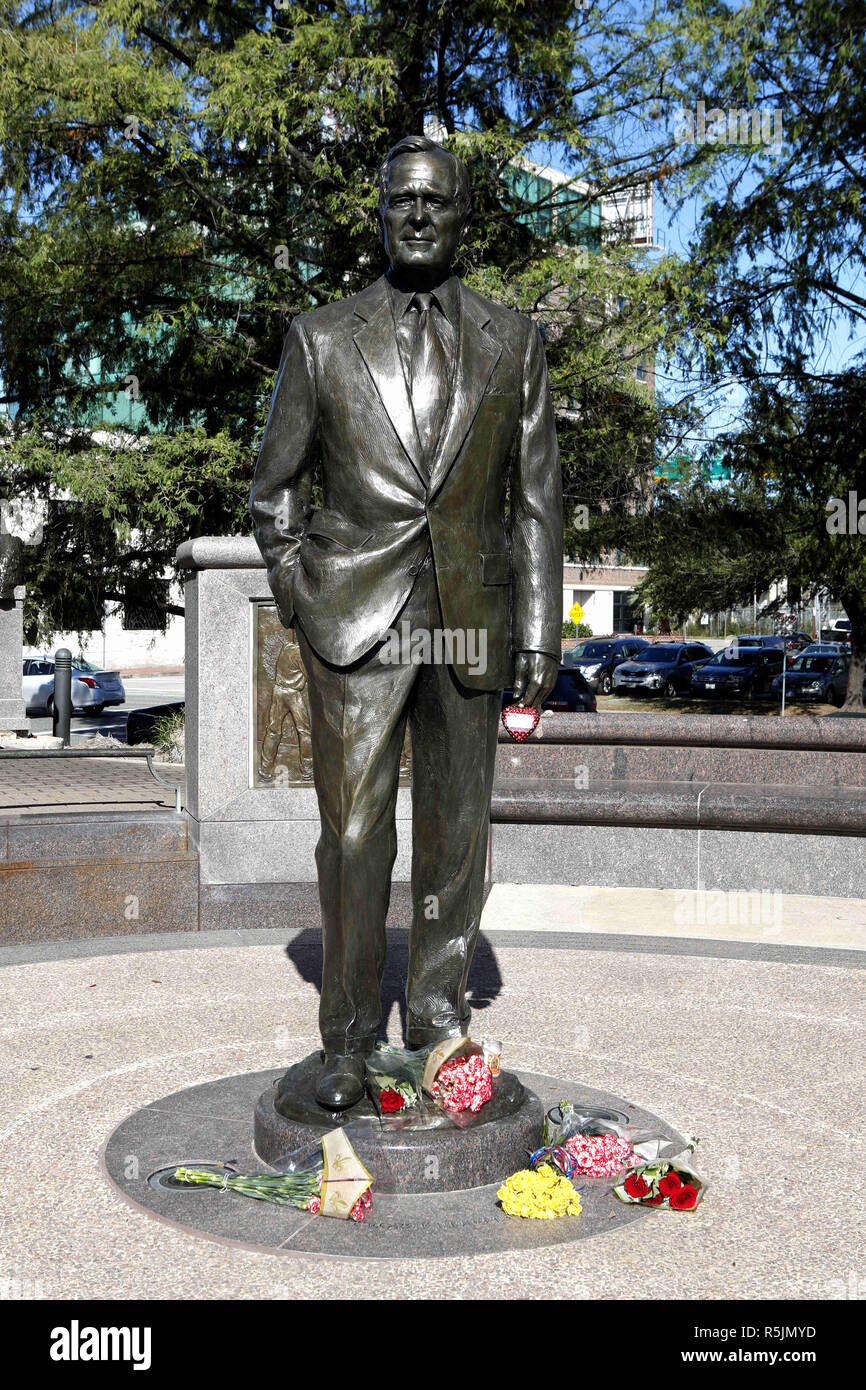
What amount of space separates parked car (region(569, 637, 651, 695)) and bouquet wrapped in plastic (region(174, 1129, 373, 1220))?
3614 cm

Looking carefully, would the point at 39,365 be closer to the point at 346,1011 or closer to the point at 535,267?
the point at 535,267

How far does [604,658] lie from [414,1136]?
39479 mm

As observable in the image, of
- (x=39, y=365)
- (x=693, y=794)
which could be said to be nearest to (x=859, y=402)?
(x=693, y=794)

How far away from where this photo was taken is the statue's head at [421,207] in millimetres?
3844

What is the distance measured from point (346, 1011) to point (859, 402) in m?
13.5

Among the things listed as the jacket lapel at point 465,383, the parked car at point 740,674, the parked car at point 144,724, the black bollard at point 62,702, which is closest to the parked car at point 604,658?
the parked car at point 740,674

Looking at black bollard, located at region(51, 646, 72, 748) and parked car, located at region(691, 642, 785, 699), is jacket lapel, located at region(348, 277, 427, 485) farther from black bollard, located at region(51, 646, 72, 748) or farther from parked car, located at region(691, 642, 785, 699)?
parked car, located at region(691, 642, 785, 699)

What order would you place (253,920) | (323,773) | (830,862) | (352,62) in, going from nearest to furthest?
(323,773)
(253,920)
(830,862)
(352,62)

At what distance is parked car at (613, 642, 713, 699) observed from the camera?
3822 cm

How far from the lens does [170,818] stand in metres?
7.01

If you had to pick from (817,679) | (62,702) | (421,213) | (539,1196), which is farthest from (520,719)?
(817,679)

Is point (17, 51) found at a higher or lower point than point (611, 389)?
higher

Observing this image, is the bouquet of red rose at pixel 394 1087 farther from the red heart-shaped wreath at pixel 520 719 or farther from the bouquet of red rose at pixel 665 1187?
the red heart-shaped wreath at pixel 520 719

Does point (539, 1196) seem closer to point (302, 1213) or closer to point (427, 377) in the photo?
point (302, 1213)
